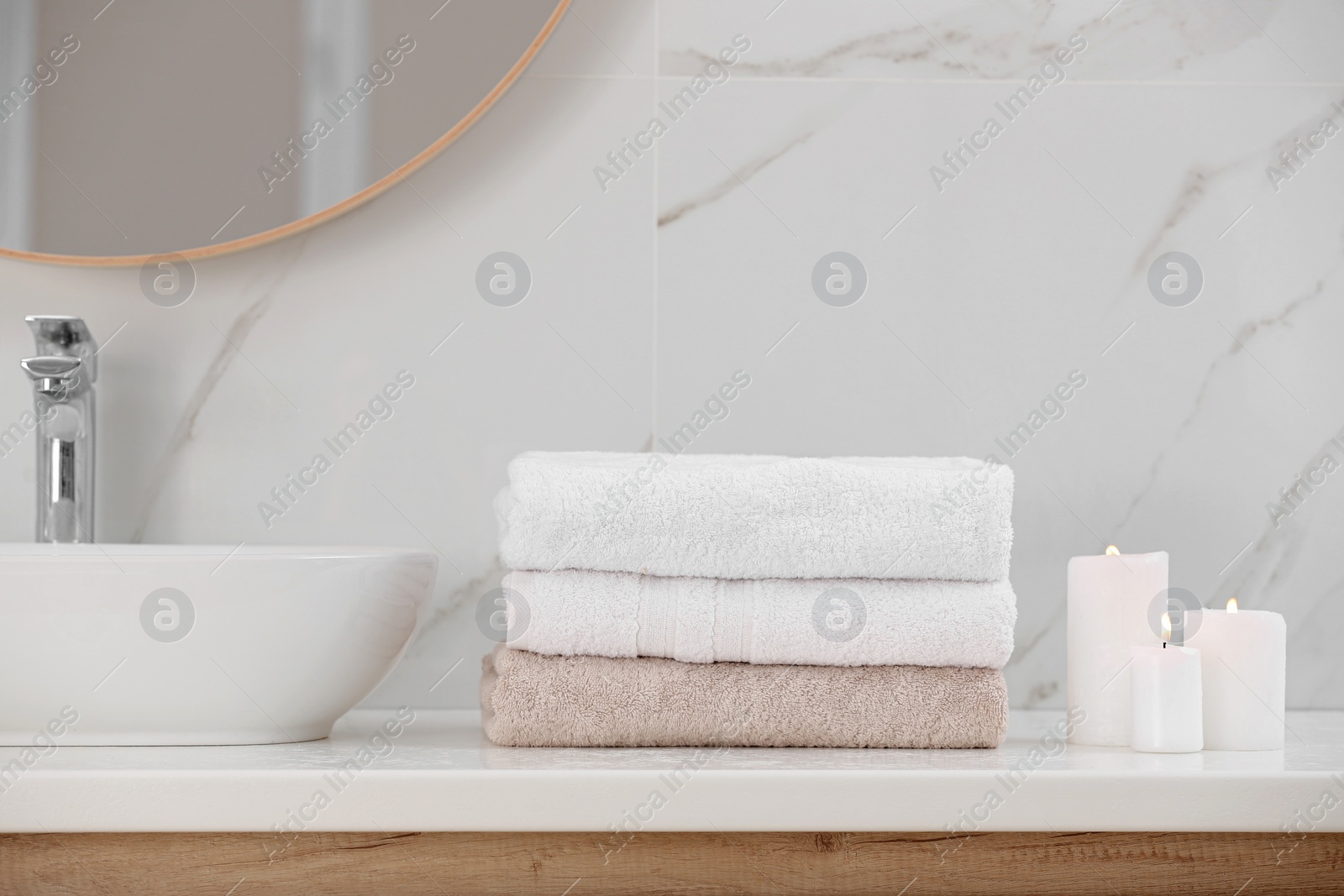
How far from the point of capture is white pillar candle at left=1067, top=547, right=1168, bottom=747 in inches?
30.2

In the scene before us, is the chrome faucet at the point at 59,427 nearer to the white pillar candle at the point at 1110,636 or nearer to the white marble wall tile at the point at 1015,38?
the white marble wall tile at the point at 1015,38

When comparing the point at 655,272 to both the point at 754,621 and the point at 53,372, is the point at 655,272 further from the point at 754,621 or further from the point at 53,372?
the point at 53,372

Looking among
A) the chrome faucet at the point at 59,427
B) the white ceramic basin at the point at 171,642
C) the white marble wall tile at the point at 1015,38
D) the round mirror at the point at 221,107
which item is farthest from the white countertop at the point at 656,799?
the white marble wall tile at the point at 1015,38

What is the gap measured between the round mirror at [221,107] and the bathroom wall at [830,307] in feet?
0.11

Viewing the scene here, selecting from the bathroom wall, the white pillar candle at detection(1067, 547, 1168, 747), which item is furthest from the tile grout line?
the white pillar candle at detection(1067, 547, 1168, 747)

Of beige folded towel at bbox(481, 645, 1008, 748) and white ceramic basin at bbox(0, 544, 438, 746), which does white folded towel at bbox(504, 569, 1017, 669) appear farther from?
white ceramic basin at bbox(0, 544, 438, 746)

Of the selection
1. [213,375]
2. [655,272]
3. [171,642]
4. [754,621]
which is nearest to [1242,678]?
[754,621]

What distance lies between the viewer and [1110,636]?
780 mm

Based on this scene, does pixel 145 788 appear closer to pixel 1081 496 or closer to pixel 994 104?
pixel 1081 496

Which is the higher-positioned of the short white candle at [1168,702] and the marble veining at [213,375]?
the marble veining at [213,375]

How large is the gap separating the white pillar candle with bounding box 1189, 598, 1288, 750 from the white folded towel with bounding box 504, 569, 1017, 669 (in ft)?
0.55

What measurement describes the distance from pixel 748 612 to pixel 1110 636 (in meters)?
0.28

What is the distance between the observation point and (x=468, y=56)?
99 cm

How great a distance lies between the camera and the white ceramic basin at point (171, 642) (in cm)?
69
